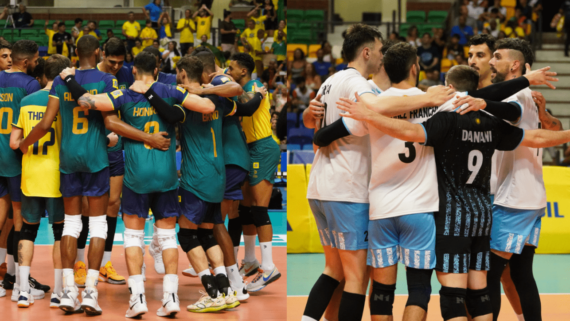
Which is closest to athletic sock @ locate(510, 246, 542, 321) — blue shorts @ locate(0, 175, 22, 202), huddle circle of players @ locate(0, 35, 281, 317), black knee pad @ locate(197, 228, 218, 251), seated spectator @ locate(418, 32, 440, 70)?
huddle circle of players @ locate(0, 35, 281, 317)

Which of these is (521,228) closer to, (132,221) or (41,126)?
(132,221)

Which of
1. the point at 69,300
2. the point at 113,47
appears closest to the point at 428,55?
the point at 113,47

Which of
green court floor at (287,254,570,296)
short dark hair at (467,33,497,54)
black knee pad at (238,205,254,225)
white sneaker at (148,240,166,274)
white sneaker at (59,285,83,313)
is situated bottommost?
green court floor at (287,254,570,296)

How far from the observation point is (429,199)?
3.27 meters

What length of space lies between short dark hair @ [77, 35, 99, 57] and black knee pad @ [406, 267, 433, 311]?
3166 mm

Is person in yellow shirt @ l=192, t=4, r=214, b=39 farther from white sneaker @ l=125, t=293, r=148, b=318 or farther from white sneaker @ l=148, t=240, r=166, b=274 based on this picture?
white sneaker @ l=125, t=293, r=148, b=318

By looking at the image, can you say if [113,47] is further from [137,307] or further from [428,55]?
[428,55]

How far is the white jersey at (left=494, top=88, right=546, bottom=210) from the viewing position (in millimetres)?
3904

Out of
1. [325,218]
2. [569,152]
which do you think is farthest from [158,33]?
[325,218]

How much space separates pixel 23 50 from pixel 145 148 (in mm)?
1655

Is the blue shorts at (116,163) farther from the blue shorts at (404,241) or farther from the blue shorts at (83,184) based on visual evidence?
the blue shorts at (404,241)

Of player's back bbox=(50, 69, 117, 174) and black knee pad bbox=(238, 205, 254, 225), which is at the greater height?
player's back bbox=(50, 69, 117, 174)

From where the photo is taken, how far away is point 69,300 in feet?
15.8

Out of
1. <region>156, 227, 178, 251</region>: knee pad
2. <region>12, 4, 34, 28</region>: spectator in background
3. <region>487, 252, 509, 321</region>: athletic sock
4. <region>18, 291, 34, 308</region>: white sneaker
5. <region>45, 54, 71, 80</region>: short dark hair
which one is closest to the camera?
<region>487, 252, 509, 321</region>: athletic sock
